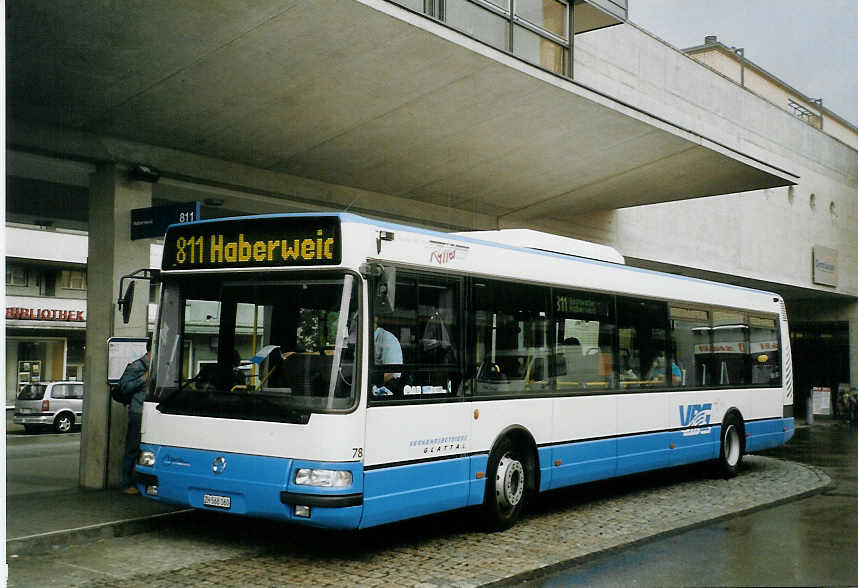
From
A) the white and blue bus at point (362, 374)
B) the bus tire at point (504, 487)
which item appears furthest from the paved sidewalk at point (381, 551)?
the white and blue bus at point (362, 374)

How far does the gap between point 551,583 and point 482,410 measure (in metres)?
2.18

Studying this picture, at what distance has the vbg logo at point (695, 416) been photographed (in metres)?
13.0

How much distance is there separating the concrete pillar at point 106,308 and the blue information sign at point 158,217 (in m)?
0.24

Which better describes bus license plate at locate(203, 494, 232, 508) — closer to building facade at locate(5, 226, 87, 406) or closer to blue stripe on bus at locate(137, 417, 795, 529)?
blue stripe on bus at locate(137, 417, 795, 529)

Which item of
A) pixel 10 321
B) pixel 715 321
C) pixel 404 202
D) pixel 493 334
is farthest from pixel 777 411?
pixel 10 321

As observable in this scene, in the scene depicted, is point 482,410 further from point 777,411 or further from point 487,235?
point 777,411

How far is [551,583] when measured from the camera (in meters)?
7.33

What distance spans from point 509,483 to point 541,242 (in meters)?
2.91

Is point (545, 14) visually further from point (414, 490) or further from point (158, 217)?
point (414, 490)

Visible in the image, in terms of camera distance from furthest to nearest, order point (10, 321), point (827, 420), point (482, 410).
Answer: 1. point (10, 321)
2. point (827, 420)
3. point (482, 410)

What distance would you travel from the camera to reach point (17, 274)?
136ft

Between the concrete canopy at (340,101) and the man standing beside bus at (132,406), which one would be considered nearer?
the concrete canopy at (340,101)

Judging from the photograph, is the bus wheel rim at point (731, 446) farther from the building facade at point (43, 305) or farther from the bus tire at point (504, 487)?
the building facade at point (43, 305)

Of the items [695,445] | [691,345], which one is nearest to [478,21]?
[691,345]
